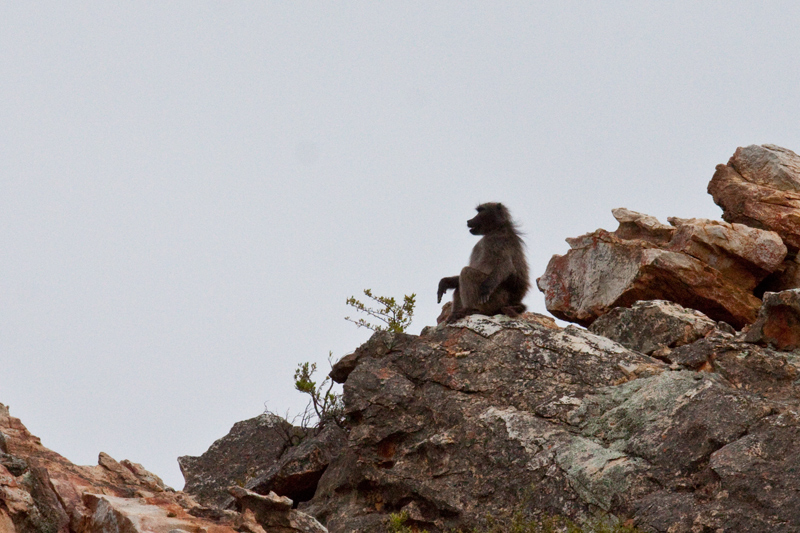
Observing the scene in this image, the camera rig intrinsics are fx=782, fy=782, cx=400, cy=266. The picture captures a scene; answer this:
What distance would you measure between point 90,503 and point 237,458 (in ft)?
15.3

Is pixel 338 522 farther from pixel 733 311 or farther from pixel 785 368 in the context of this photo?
pixel 733 311

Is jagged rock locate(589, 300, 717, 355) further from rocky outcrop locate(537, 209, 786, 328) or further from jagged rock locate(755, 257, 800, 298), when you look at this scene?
jagged rock locate(755, 257, 800, 298)

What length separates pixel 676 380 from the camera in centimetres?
855

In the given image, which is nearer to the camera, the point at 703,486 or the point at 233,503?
the point at 703,486

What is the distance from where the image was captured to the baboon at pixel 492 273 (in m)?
12.2

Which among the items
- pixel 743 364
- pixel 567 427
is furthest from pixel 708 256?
pixel 567 427

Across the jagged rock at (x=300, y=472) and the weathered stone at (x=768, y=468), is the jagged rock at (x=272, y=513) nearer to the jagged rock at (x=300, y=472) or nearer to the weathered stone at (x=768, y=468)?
the jagged rock at (x=300, y=472)

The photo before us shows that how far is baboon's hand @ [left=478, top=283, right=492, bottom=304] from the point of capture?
1213 cm

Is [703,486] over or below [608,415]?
below

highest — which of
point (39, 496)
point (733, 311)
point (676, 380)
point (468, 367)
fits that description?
point (733, 311)

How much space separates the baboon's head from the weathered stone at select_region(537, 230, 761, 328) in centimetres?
115

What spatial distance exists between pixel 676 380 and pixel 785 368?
1.39 metres

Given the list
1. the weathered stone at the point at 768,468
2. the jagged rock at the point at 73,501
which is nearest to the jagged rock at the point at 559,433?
the weathered stone at the point at 768,468

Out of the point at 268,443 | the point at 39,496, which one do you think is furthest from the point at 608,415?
the point at 39,496
